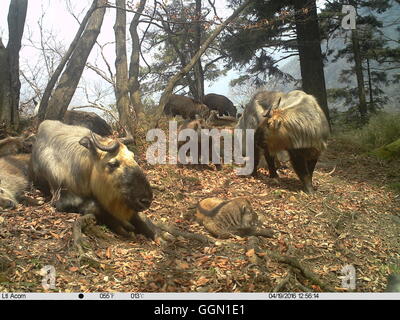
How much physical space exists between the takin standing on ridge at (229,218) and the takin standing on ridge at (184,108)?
3939mm

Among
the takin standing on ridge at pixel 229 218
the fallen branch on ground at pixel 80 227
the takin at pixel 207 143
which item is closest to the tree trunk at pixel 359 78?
Result: the takin at pixel 207 143

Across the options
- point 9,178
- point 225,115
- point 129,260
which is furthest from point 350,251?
point 225,115

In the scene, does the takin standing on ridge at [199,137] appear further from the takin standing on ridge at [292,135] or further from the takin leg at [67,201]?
the takin leg at [67,201]

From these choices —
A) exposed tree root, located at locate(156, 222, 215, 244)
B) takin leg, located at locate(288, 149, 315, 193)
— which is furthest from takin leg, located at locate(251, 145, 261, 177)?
exposed tree root, located at locate(156, 222, 215, 244)

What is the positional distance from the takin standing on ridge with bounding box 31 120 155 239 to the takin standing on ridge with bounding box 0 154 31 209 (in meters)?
0.24

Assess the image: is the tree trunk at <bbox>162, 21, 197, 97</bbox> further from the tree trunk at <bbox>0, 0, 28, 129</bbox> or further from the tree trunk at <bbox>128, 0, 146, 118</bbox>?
the tree trunk at <bbox>0, 0, 28, 129</bbox>

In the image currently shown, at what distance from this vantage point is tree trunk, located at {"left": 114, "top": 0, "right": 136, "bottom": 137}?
6797 millimetres

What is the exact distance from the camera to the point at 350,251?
3.72 m

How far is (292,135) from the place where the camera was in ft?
19.2

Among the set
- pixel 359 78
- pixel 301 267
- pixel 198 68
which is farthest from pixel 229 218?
pixel 359 78

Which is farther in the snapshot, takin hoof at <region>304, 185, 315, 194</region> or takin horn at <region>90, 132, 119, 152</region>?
takin hoof at <region>304, 185, 315, 194</region>

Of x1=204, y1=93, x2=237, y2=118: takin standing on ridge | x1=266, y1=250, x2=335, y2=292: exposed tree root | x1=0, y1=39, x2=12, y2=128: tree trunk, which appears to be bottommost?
x1=266, y1=250, x2=335, y2=292: exposed tree root

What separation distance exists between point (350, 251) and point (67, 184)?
3.05m

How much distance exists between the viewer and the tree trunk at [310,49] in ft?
22.9
